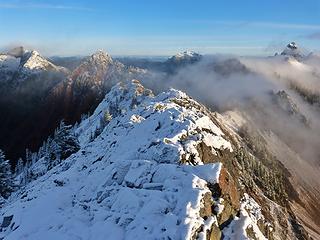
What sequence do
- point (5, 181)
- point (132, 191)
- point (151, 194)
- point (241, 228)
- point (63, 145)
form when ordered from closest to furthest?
point (241, 228), point (151, 194), point (132, 191), point (5, 181), point (63, 145)

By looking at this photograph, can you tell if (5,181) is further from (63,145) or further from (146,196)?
(146,196)

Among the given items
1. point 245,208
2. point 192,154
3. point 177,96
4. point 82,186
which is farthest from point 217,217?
point 177,96

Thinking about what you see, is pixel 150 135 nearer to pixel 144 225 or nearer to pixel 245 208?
pixel 245 208

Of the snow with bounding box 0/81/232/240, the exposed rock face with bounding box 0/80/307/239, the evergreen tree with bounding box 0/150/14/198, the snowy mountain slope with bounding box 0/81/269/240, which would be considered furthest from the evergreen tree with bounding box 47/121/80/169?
the snowy mountain slope with bounding box 0/81/269/240

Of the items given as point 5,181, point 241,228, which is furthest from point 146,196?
point 5,181

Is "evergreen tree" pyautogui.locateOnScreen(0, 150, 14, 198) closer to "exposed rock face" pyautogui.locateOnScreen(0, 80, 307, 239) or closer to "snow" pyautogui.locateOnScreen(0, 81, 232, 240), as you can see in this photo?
"snow" pyautogui.locateOnScreen(0, 81, 232, 240)
